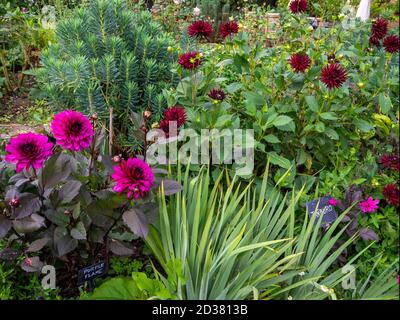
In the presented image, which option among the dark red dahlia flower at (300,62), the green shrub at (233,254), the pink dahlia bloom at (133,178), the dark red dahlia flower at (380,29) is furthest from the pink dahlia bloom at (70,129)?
the dark red dahlia flower at (380,29)

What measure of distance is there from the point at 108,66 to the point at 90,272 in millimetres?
1254

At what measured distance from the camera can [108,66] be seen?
7.93 ft

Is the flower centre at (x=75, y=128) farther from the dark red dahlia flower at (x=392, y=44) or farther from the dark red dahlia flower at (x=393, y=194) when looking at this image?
the dark red dahlia flower at (x=392, y=44)

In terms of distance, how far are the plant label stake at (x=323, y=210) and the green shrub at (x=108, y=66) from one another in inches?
43.2

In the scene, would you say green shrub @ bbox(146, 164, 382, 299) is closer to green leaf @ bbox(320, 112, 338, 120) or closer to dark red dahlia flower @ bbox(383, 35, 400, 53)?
green leaf @ bbox(320, 112, 338, 120)

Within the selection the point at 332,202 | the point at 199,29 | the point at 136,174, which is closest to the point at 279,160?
the point at 332,202

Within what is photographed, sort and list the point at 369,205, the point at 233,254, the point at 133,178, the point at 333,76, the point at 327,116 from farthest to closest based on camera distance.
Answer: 1. the point at 327,116
2. the point at 333,76
3. the point at 369,205
4. the point at 233,254
5. the point at 133,178

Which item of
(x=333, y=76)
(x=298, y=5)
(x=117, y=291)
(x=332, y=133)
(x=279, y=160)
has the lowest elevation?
(x=117, y=291)

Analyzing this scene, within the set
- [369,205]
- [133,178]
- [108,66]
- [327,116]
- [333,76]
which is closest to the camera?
[133,178]

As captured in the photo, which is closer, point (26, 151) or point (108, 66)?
point (26, 151)

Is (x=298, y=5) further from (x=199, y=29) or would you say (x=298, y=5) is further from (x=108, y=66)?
(x=108, y=66)

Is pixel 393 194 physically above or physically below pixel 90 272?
above

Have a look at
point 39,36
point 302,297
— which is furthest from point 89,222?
point 39,36
